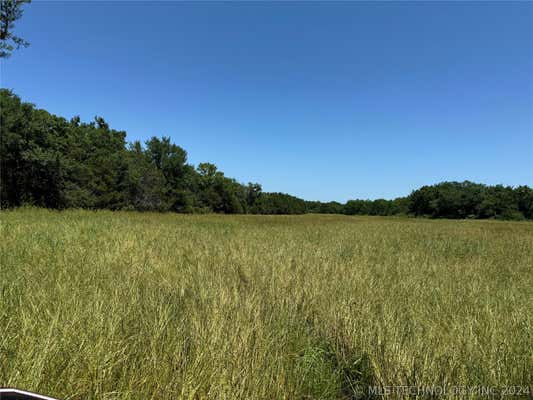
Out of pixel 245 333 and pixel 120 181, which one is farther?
pixel 120 181

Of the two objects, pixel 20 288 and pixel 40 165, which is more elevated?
pixel 40 165

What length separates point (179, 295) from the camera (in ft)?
10.3

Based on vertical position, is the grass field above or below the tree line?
below

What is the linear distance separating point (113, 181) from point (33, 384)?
45742 mm

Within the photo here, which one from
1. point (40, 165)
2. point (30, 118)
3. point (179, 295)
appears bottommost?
point (179, 295)

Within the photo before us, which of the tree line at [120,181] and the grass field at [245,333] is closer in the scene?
the grass field at [245,333]

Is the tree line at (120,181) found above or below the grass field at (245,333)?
above

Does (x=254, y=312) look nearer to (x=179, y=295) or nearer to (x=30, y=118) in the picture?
(x=179, y=295)

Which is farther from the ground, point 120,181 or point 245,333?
point 120,181

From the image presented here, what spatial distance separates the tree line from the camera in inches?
1042

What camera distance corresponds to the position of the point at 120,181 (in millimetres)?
42312

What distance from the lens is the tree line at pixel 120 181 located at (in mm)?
26469

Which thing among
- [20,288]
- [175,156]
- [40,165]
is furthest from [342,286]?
[175,156]

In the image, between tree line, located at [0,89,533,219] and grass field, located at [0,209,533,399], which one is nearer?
grass field, located at [0,209,533,399]
